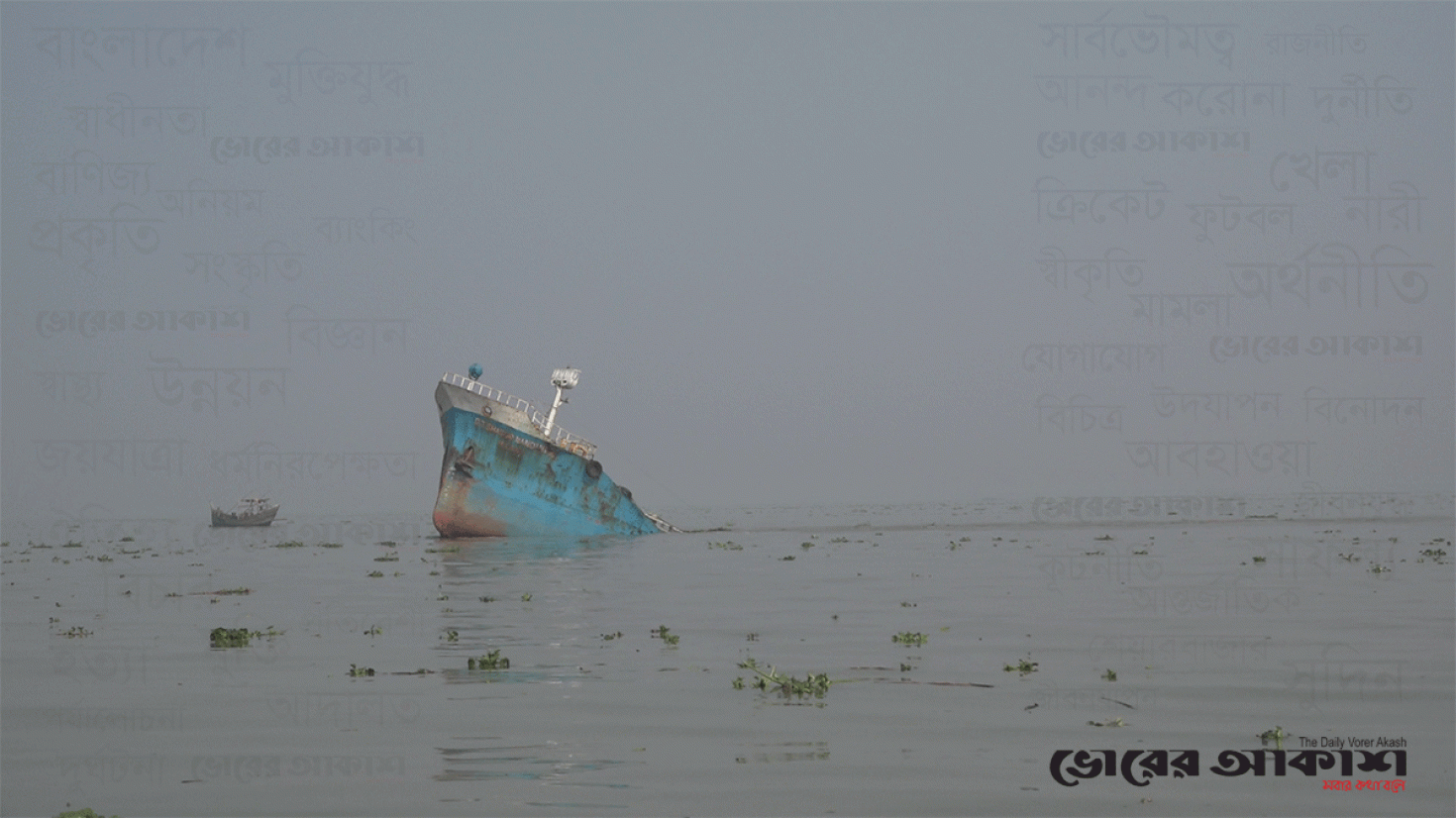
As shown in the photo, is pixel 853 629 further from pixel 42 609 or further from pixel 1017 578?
pixel 42 609

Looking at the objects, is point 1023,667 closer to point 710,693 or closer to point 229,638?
point 710,693

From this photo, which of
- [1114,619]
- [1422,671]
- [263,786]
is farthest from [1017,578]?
[263,786]

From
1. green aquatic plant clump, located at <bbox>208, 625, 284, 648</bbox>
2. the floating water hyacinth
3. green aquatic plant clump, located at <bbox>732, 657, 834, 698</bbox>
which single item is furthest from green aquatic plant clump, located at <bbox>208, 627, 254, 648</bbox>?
the floating water hyacinth

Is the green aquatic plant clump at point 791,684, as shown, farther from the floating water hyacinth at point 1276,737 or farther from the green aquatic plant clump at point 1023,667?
the floating water hyacinth at point 1276,737

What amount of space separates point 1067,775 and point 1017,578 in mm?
26022

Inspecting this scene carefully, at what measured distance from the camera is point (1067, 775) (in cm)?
1343

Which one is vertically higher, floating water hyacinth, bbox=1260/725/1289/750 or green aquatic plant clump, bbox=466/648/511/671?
green aquatic plant clump, bbox=466/648/511/671

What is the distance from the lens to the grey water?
13078mm

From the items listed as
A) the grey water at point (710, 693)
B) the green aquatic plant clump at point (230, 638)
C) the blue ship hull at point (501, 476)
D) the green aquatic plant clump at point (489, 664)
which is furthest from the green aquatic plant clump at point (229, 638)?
the blue ship hull at point (501, 476)

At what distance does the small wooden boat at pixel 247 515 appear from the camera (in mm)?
110000

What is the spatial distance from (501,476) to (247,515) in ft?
200

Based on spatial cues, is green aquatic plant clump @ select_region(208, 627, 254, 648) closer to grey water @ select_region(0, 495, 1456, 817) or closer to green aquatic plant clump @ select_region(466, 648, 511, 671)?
grey water @ select_region(0, 495, 1456, 817)

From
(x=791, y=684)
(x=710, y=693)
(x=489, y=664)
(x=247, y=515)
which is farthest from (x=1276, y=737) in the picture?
(x=247, y=515)

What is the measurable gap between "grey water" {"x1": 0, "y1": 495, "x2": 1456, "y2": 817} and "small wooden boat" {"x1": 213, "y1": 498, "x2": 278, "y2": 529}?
74620 millimetres
